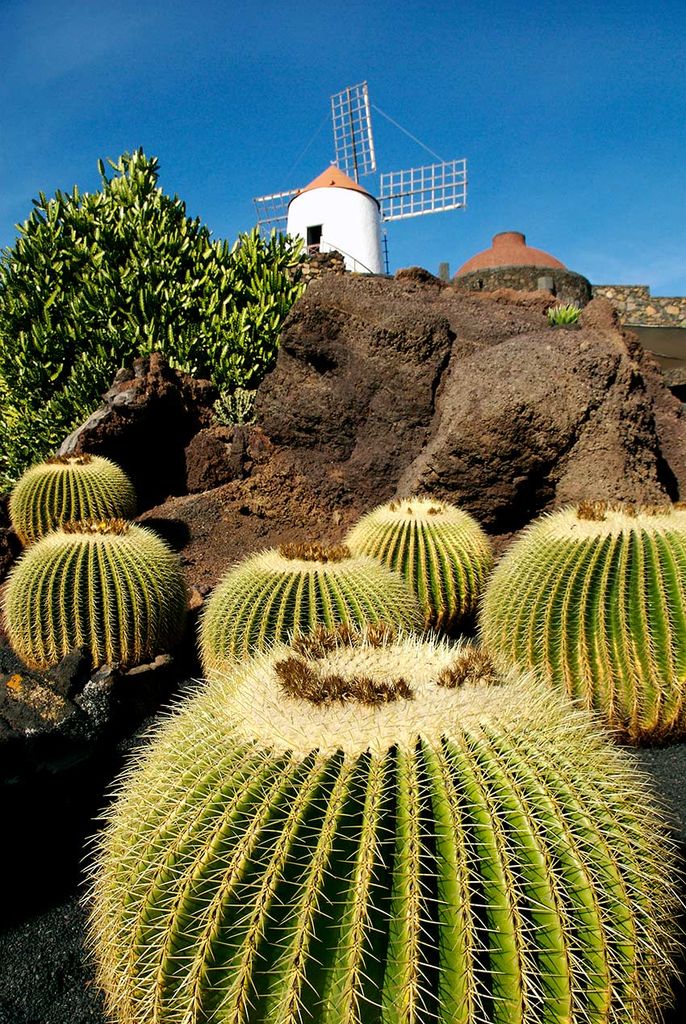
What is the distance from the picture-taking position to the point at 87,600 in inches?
183

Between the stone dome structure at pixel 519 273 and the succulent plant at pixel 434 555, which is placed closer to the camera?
the succulent plant at pixel 434 555

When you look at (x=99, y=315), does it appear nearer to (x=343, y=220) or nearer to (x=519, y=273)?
(x=519, y=273)

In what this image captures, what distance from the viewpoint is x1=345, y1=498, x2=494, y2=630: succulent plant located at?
17.2 feet

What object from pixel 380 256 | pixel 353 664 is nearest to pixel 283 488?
pixel 353 664

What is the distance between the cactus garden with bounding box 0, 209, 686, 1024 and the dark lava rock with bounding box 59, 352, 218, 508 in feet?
0.12

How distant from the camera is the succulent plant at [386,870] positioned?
61.7 inches

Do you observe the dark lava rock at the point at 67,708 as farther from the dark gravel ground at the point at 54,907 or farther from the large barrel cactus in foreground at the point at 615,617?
the large barrel cactus in foreground at the point at 615,617

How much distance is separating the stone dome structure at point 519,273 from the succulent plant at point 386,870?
17818 mm

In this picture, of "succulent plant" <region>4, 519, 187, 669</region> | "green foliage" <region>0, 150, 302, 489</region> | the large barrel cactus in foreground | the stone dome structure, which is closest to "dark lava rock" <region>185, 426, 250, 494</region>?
"green foliage" <region>0, 150, 302, 489</region>

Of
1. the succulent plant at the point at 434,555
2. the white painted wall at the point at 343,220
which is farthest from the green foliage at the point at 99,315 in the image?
the white painted wall at the point at 343,220

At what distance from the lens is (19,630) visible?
4707 mm

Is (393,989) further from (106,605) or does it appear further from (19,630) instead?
(19,630)

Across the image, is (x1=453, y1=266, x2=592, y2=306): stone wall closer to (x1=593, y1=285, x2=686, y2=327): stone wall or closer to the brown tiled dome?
the brown tiled dome

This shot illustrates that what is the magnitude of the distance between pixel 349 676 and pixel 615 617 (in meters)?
2.21
